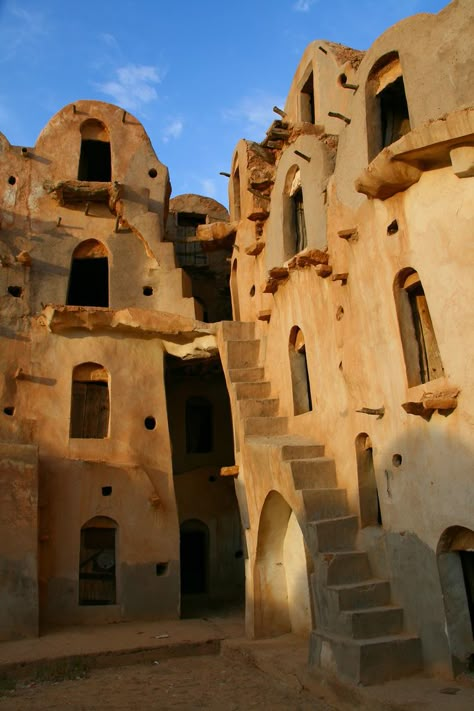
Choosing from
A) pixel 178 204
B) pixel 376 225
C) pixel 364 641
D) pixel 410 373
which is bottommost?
pixel 364 641

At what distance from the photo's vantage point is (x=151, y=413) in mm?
16531

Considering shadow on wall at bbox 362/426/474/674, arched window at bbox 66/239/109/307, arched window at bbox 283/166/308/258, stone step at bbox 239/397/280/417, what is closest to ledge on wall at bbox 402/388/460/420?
shadow on wall at bbox 362/426/474/674

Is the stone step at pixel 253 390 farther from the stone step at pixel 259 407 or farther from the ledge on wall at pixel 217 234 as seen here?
the ledge on wall at pixel 217 234

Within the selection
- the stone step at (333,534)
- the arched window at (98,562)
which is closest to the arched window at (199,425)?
the arched window at (98,562)

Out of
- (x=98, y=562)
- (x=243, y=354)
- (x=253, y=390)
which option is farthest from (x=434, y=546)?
(x=98, y=562)

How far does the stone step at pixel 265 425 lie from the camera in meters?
14.2

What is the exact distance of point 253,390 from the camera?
15250 mm

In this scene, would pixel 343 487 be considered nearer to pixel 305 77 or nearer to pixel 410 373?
pixel 410 373

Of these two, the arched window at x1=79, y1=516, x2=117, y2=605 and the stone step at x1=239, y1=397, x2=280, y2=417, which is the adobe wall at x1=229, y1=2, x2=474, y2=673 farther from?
the arched window at x1=79, y1=516, x2=117, y2=605

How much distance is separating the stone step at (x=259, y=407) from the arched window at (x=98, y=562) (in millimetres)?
4080

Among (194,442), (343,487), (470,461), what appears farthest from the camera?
(194,442)

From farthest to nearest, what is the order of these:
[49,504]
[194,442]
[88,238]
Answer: [194,442], [88,238], [49,504]

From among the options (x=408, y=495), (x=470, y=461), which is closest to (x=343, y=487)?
(x=408, y=495)

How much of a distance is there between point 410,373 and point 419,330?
0.69 meters
